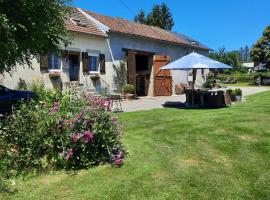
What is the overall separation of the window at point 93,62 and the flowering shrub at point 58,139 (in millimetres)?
13413

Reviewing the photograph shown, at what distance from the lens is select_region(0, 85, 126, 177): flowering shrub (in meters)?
6.42

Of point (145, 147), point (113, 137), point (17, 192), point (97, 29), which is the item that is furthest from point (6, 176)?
point (97, 29)

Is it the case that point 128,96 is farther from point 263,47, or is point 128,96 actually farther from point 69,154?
point 263,47

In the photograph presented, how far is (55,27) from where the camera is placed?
9.27 m

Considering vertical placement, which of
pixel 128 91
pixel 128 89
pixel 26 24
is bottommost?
pixel 128 91

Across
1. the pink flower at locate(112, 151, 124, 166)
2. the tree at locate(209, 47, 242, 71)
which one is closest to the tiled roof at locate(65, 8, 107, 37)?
the pink flower at locate(112, 151, 124, 166)

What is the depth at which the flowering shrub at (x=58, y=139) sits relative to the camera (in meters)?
6.42

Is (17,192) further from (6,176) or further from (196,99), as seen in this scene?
(196,99)

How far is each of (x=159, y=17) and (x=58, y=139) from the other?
41.3m

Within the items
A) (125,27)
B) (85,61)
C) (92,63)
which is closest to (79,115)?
(85,61)

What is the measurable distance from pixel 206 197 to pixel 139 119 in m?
7.06

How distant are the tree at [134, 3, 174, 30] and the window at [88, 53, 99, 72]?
2633cm

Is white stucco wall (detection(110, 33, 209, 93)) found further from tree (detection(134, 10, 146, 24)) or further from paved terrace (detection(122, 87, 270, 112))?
tree (detection(134, 10, 146, 24))

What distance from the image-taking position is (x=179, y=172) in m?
6.23
